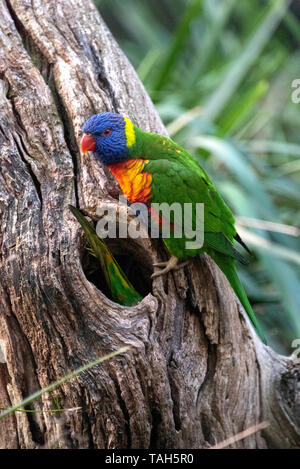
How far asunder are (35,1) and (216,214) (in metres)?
1.19

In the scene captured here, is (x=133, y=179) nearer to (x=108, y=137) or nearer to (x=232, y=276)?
(x=108, y=137)

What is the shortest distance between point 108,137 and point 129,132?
0.29ft

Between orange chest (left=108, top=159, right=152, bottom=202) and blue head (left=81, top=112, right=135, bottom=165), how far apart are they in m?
0.03

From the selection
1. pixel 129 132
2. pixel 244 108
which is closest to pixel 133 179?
pixel 129 132

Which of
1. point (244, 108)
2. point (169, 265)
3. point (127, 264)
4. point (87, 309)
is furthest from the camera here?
point (244, 108)

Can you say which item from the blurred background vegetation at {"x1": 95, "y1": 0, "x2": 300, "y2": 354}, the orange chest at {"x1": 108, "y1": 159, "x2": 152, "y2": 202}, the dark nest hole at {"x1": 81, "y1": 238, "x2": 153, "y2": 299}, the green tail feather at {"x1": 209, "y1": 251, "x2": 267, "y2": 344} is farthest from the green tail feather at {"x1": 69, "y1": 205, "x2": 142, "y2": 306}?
the blurred background vegetation at {"x1": 95, "y1": 0, "x2": 300, "y2": 354}

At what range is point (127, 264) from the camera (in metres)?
2.03

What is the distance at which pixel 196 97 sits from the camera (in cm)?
346

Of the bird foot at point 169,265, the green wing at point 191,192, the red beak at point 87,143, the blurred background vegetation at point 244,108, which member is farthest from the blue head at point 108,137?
the blurred background vegetation at point 244,108

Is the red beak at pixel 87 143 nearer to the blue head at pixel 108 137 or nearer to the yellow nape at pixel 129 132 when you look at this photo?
the blue head at pixel 108 137

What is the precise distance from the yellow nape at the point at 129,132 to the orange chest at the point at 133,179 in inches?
2.8

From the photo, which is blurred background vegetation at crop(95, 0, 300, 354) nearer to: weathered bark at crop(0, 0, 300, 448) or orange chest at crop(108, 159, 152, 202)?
weathered bark at crop(0, 0, 300, 448)
